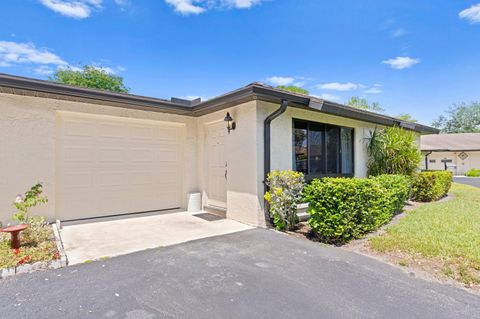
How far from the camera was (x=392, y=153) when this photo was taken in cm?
859

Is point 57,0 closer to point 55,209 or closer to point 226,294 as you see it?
point 55,209

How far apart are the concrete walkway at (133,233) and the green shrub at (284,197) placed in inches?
27.9

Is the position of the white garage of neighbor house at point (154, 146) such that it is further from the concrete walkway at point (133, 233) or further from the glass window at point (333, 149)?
the concrete walkway at point (133, 233)

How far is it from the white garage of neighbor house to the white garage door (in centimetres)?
2

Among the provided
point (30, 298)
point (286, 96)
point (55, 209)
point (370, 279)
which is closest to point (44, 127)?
point (55, 209)

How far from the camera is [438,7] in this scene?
28.8ft

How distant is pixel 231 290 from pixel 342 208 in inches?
107

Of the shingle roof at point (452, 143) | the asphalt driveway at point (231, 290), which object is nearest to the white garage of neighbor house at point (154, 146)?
the asphalt driveway at point (231, 290)

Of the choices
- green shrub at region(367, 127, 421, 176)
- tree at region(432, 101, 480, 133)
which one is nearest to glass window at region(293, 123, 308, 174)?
green shrub at region(367, 127, 421, 176)

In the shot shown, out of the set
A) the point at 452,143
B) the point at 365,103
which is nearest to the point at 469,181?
the point at 452,143

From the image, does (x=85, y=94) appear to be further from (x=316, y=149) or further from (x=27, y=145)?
(x=316, y=149)

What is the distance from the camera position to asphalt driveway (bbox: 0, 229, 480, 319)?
2512 mm

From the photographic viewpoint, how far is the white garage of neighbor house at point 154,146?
5.30m

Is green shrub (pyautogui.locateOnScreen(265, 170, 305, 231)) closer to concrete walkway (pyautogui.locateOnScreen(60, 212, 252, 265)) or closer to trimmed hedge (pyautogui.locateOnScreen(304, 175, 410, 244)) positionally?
trimmed hedge (pyautogui.locateOnScreen(304, 175, 410, 244))
